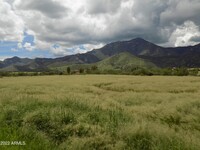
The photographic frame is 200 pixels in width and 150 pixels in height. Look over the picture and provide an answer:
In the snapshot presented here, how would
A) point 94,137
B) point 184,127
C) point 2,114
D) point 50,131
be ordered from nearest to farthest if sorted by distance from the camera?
point 94,137, point 50,131, point 184,127, point 2,114

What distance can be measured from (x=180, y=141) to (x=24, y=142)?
16.8 feet

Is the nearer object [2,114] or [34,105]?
[2,114]

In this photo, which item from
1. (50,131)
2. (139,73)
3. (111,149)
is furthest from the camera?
(139,73)

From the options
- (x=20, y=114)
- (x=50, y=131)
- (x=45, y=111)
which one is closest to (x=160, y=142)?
(x=50, y=131)

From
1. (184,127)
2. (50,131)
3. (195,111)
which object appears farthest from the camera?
(195,111)

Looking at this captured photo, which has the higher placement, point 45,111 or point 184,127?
point 45,111

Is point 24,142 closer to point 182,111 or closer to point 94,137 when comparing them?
point 94,137

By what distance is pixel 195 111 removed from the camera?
45.1ft

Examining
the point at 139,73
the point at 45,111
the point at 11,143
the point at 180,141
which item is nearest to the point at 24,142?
the point at 11,143

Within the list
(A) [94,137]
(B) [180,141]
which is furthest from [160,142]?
(A) [94,137]

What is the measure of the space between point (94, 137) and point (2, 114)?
18.0ft

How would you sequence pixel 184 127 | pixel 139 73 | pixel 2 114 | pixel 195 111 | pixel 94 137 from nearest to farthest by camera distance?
1. pixel 94 137
2. pixel 184 127
3. pixel 2 114
4. pixel 195 111
5. pixel 139 73

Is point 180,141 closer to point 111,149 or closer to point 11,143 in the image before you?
point 111,149

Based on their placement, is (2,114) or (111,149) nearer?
(111,149)
